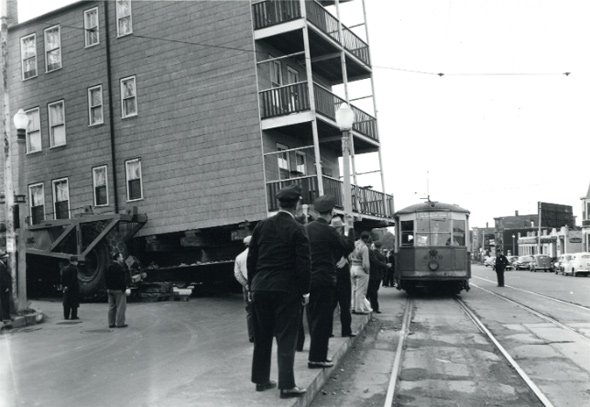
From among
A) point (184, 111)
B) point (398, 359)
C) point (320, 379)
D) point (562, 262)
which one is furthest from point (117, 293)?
point (562, 262)

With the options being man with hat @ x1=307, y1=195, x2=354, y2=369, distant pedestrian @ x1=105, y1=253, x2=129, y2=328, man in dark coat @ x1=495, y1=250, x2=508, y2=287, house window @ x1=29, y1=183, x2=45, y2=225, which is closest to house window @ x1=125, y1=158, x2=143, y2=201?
house window @ x1=29, y1=183, x2=45, y2=225

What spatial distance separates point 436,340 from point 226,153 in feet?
32.6

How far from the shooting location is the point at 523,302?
712 inches

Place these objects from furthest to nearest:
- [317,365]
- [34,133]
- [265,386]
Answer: [34,133] < [317,365] < [265,386]

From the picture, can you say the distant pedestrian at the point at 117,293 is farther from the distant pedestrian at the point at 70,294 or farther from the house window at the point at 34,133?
the house window at the point at 34,133

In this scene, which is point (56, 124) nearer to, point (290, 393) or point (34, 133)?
point (34, 133)

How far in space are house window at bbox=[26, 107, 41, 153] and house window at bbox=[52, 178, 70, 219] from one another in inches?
63.8

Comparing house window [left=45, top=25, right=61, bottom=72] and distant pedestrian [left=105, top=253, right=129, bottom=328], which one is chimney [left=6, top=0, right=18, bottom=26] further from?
distant pedestrian [left=105, top=253, right=129, bottom=328]

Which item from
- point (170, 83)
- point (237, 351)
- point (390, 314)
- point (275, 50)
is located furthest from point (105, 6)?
point (237, 351)

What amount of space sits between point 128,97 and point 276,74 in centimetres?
489

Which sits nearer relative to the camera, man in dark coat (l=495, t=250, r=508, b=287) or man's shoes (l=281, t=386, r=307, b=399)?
man's shoes (l=281, t=386, r=307, b=399)

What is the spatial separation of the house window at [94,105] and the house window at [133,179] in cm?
206

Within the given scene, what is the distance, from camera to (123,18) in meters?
20.6

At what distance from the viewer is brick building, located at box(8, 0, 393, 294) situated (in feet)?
60.3
